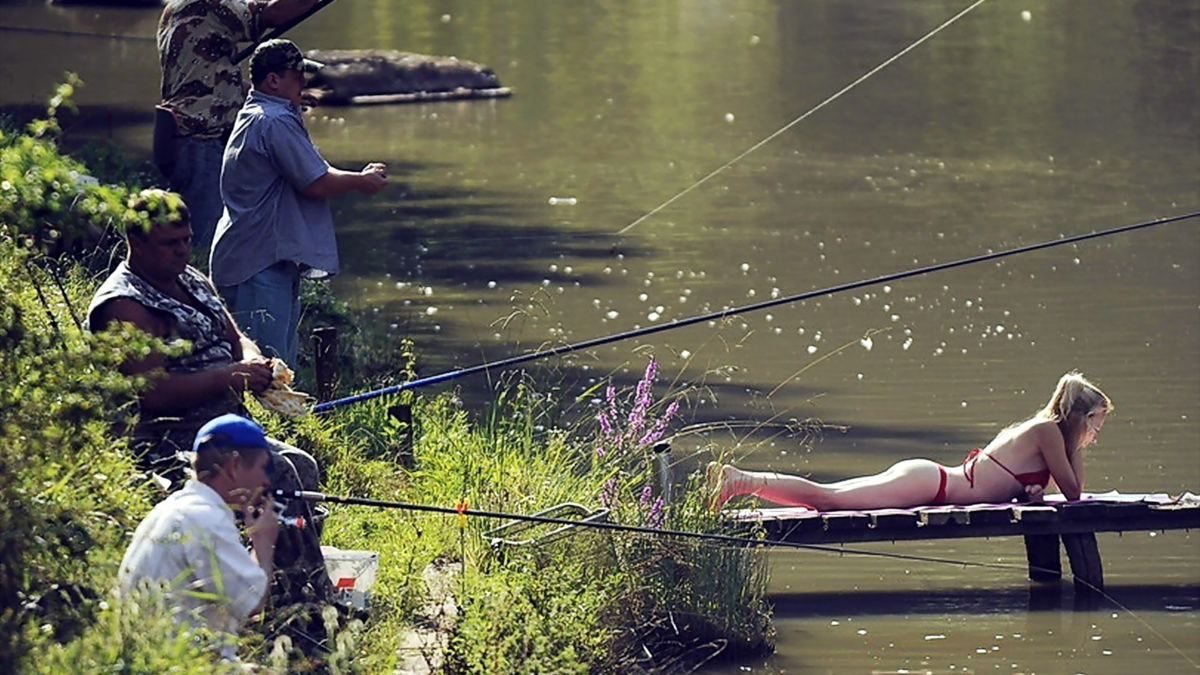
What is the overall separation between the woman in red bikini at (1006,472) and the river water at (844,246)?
0.33m

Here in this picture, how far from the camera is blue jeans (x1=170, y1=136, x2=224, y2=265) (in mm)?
9250

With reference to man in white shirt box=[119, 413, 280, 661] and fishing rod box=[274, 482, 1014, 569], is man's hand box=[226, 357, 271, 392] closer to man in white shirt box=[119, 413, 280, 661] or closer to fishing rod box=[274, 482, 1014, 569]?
fishing rod box=[274, 482, 1014, 569]

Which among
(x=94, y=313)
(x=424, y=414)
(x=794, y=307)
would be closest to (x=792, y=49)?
(x=794, y=307)

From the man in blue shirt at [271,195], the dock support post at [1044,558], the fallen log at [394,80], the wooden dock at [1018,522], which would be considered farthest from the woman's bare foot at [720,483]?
the fallen log at [394,80]

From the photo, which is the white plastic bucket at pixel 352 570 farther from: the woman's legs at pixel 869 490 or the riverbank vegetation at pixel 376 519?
the woman's legs at pixel 869 490

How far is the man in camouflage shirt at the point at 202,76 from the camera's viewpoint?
9.12m

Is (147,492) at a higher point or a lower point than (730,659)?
higher

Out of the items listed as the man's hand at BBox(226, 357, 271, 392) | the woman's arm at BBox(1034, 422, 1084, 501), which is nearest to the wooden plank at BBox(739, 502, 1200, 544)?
the woman's arm at BBox(1034, 422, 1084, 501)

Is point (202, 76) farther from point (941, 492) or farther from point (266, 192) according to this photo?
point (941, 492)

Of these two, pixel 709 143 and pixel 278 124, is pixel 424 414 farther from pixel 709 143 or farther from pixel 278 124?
pixel 709 143

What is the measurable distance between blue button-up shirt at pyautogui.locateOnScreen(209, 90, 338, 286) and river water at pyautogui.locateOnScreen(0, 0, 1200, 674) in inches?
75.4

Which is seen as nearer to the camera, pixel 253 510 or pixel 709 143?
pixel 253 510

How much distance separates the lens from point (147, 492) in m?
5.66

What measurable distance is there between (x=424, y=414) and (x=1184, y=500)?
2947mm
